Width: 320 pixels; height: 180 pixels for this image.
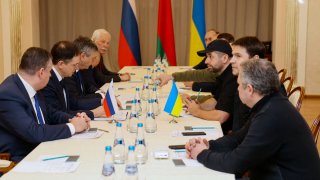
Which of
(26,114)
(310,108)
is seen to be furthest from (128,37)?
(26,114)

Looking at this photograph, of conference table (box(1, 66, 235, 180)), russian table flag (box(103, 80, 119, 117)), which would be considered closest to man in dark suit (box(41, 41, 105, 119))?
russian table flag (box(103, 80, 119, 117))

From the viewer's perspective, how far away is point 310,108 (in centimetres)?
791

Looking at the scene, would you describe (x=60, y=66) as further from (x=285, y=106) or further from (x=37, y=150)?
(x=285, y=106)

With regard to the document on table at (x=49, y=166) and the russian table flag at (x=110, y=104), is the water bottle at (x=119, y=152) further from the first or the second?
the russian table flag at (x=110, y=104)

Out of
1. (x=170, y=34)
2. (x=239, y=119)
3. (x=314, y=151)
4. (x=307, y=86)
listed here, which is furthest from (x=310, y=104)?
(x=314, y=151)

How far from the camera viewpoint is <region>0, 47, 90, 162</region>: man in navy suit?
289 cm

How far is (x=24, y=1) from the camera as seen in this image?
9.06 metres

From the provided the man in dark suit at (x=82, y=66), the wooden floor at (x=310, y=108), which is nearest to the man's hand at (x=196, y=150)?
the man in dark suit at (x=82, y=66)

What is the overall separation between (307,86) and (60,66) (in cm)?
634

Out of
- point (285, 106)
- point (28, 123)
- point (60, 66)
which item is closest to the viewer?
point (285, 106)

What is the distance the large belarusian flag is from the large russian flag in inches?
24.8

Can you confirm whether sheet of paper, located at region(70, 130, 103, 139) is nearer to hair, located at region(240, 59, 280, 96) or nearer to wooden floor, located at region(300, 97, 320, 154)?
hair, located at region(240, 59, 280, 96)

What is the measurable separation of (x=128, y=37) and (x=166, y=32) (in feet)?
2.80

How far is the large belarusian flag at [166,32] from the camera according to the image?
8.78 meters
